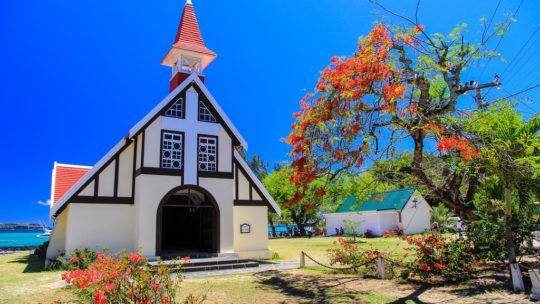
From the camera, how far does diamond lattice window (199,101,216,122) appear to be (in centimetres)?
1873

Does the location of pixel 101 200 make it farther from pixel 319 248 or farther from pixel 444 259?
pixel 444 259

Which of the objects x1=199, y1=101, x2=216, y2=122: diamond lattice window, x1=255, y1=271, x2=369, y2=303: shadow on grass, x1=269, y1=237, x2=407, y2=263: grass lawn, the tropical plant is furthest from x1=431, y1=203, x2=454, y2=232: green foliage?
x1=199, y1=101, x2=216, y2=122: diamond lattice window

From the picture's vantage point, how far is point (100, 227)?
16719mm

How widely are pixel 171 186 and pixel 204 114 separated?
3.96 metres

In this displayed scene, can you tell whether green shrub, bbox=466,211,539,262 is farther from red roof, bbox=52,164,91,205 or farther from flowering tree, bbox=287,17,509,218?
red roof, bbox=52,164,91,205

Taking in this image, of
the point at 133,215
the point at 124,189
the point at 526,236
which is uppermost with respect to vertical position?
the point at 124,189

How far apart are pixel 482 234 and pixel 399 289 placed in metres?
3.37

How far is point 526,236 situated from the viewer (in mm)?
11281

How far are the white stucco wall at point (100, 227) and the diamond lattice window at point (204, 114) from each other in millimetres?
5374

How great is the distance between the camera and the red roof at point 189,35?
2065 cm

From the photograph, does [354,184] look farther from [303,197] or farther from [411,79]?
[411,79]

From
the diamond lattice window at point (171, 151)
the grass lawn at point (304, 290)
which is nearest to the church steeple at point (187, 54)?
the diamond lattice window at point (171, 151)

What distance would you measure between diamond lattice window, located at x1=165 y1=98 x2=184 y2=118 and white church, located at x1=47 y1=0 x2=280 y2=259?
0.05m

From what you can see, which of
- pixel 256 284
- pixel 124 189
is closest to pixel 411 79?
pixel 256 284
